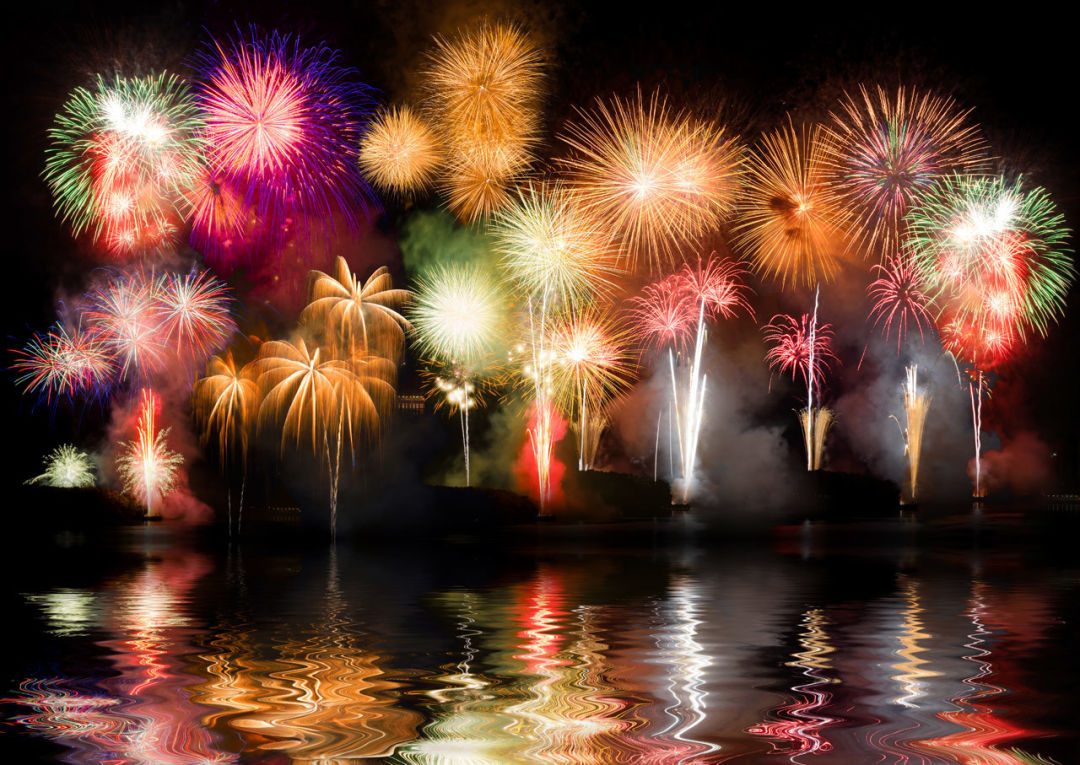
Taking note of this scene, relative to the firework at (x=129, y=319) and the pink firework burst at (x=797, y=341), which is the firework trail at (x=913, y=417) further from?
the firework at (x=129, y=319)

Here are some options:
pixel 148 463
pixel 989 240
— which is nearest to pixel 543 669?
pixel 989 240

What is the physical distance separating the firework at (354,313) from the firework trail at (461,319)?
9.26ft

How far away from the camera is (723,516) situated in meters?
60.4

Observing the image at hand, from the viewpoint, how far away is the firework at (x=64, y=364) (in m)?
53.3

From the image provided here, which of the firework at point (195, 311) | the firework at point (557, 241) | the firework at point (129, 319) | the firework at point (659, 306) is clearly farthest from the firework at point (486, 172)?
the firework at point (129, 319)

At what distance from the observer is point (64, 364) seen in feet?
181

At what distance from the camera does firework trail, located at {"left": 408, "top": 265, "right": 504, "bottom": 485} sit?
55312mm

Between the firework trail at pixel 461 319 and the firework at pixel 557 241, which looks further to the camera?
the firework trail at pixel 461 319

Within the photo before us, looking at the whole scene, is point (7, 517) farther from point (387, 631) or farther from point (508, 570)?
point (387, 631)

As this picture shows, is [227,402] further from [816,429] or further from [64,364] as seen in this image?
[816,429]

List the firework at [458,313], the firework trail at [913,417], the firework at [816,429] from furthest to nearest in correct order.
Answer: the firework at [816,429]
the firework trail at [913,417]
the firework at [458,313]

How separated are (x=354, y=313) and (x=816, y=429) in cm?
3875

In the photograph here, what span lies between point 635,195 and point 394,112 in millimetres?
12562

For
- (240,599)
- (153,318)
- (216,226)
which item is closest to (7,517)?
(153,318)
